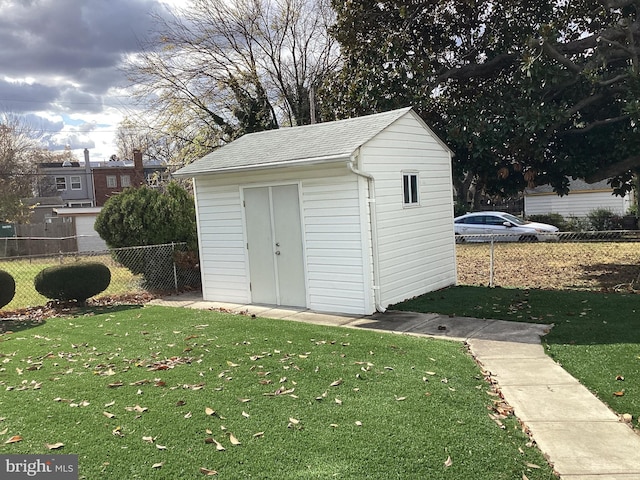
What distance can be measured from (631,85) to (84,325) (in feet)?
37.9

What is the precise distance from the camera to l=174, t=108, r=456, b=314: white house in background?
8430 millimetres

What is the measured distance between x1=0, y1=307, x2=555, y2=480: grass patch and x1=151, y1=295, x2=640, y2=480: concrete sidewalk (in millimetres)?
232

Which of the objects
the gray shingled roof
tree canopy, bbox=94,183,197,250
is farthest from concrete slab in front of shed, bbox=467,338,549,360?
tree canopy, bbox=94,183,197,250

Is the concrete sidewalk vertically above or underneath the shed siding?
underneath

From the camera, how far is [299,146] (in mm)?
9445

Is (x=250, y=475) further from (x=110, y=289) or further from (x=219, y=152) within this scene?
(x=110, y=289)

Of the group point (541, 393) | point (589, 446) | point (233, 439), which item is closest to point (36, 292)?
point (233, 439)

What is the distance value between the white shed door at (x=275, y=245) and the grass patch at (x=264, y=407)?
210cm

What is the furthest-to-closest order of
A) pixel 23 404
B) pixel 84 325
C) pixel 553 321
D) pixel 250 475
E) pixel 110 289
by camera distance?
1. pixel 110 289
2. pixel 84 325
3. pixel 553 321
4. pixel 23 404
5. pixel 250 475

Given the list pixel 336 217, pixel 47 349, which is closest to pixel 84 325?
pixel 47 349

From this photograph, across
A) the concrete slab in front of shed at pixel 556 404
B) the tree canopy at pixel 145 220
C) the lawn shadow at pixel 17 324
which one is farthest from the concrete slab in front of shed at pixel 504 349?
the tree canopy at pixel 145 220

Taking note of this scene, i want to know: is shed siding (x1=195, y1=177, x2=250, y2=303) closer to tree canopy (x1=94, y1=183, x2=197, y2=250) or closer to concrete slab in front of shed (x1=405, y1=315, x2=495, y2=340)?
tree canopy (x1=94, y1=183, x2=197, y2=250)

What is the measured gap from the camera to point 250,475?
134 inches

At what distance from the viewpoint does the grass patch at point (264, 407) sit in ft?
11.6
